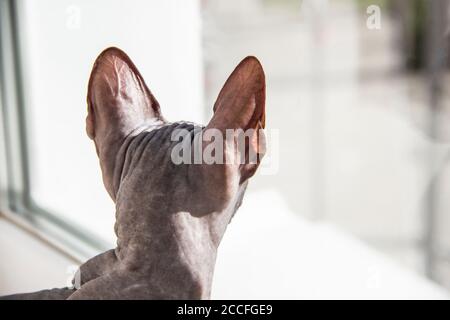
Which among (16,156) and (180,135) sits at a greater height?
(180,135)

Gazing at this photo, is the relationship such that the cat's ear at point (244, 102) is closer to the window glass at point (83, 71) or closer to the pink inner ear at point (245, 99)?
the pink inner ear at point (245, 99)

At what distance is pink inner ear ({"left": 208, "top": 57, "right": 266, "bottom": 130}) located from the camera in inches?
21.6

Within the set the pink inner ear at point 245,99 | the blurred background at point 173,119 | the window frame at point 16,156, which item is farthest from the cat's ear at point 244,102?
the window frame at point 16,156

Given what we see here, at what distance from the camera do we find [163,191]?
1.88 ft

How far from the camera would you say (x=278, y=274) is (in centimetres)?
95

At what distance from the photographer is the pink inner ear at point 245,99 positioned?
55 centimetres

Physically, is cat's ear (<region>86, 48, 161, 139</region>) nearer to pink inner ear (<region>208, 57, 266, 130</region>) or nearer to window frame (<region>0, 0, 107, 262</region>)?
pink inner ear (<region>208, 57, 266, 130</region>)

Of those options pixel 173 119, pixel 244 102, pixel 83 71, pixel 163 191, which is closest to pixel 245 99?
pixel 244 102

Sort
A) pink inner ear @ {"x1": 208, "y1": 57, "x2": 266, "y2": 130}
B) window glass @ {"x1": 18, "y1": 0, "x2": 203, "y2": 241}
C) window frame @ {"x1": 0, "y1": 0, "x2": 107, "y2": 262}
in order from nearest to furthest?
pink inner ear @ {"x1": 208, "y1": 57, "x2": 266, "y2": 130}, window glass @ {"x1": 18, "y1": 0, "x2": 203, "y2": 241}, window frame @ {"x1": 0, "y1": 0, "x2": 107, "y2": 262}

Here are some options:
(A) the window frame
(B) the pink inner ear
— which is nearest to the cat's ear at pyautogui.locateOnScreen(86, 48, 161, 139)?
(B) the pink inner ear

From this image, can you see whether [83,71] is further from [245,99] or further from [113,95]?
[245,99]

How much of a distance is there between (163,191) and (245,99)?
0.37ft

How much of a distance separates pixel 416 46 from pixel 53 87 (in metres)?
1.62

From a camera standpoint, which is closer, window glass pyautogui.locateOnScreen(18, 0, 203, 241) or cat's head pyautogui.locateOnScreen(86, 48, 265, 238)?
cat's head pyautogui.locateOnScreen(86, 48, 265, 238)
